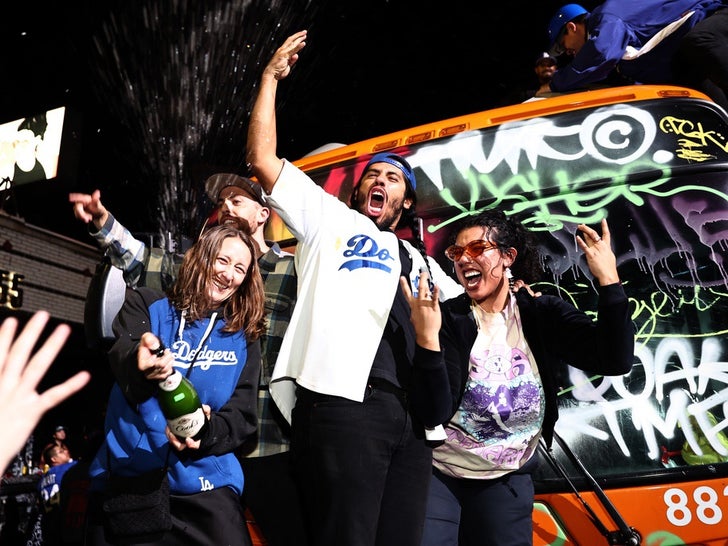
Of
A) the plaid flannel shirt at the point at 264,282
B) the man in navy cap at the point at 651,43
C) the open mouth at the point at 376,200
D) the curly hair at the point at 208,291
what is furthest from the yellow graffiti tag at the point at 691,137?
the curly hair at the point at 208,291

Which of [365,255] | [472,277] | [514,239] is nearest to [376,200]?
[365,255]

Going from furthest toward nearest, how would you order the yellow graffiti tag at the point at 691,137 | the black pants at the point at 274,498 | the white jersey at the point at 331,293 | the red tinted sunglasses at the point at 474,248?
the yellow graffiti tag at the point at 691,137
the red tinted sunglasses at the point at 474,248
the black pants at the point at 274,498
the white jersey at the point at 331,293

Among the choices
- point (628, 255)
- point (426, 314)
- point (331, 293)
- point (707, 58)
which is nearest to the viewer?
point (426, 314)

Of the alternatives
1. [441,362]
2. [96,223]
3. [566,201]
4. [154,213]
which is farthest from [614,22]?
[154,213]

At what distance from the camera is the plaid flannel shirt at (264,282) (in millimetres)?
2678

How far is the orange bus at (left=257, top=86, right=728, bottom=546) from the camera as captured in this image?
9.78 ft

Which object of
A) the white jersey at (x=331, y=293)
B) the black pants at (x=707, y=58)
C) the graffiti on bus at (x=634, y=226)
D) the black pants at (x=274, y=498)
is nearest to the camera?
the white jersey at (x=331, y=293)

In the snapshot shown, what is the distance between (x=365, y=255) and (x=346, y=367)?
43cm

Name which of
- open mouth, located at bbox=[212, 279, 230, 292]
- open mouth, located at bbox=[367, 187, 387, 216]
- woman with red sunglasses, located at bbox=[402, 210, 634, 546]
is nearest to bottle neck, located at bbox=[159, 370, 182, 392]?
open mouth, located at bbox=[212, 279, 230, 292]

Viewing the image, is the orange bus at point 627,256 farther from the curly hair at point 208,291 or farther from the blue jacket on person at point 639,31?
the blue jacket on person at point 639,31

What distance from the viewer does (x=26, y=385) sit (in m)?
1.21

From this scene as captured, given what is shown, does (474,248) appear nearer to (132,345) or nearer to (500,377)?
(500,377)

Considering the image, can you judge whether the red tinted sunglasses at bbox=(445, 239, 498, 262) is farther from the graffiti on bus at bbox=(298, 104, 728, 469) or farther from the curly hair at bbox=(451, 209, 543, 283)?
the graffiti on bus at bbox=(298, 104, 728, 469)

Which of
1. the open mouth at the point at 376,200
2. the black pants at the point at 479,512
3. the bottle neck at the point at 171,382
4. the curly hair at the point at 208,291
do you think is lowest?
the black pants at the point at 479,512
